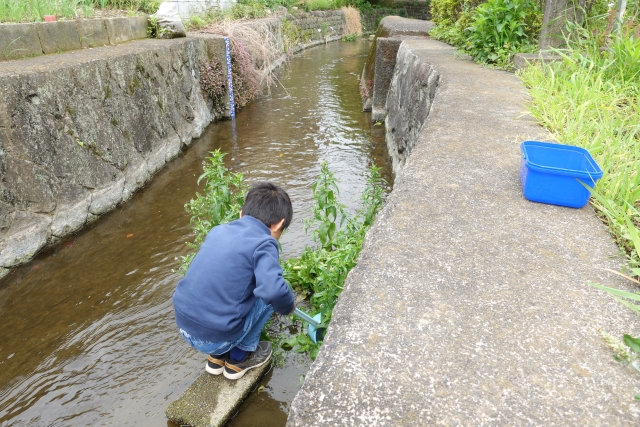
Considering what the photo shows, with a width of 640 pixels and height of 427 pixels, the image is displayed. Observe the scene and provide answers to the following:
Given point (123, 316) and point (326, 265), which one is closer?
point (326, 265)

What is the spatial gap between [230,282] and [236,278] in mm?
36

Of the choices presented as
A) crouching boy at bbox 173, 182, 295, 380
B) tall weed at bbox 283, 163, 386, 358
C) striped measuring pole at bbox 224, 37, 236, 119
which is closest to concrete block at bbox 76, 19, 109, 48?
striped measuring pole at bbox 224, 37, 236, 119

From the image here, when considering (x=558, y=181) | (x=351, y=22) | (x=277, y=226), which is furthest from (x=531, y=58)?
(x=351, y=22)

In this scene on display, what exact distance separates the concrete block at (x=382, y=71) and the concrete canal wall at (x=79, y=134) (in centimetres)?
352

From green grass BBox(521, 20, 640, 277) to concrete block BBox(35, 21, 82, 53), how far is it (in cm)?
507

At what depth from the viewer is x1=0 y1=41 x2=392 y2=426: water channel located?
8.29 feet

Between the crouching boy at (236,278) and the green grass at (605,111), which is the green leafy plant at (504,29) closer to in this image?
the green grass at (605,111)

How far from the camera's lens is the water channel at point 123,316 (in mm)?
2527

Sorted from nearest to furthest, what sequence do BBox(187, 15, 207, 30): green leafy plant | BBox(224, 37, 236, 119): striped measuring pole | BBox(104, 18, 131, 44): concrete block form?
BBox(104, 18, 131, 44): concrete block, BBox(224, 37, 236, 119): striped measuring pole, BBox(187, 15, 207, 30): green leafy plant

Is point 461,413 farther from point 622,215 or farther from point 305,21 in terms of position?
point 305,21

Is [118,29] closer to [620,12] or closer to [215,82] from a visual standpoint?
[215,82]

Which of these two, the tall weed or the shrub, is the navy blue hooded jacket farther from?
the shrub

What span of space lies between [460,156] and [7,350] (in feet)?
10.5

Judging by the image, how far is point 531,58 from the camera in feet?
16.1
